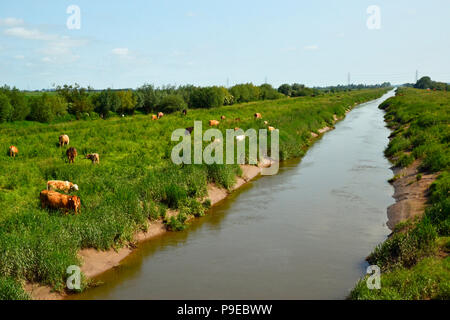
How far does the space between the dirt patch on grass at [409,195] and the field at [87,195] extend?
25.4ft

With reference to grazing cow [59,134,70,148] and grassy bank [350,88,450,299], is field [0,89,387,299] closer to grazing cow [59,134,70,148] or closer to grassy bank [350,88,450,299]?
grazing cow [59,134,70,148]

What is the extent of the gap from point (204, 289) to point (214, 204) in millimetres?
7426

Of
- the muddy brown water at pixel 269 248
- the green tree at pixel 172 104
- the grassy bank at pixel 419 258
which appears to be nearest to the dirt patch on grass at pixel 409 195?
the muddy brown water at pixel 269 248

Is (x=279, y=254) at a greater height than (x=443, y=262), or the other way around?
(x=443, y=262)

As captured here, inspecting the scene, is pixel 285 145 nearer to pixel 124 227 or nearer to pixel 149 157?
pixel 149 157

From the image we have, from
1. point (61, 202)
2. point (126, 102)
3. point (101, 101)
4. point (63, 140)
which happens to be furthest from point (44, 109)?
point (61, 202)

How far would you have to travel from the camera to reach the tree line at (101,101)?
51969mm

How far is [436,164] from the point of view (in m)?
18.8

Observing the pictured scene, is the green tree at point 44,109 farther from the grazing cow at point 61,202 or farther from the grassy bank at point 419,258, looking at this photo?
the grassy bank at point 419,258

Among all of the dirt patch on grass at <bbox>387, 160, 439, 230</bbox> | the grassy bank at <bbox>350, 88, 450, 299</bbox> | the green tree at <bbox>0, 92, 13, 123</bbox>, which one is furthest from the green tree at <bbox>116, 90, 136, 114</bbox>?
the grassy bank at <bbox>350, 88, 450, 299</bbox>

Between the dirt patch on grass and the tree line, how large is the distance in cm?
4646

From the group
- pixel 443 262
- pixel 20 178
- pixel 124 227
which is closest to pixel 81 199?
pixel 124 227

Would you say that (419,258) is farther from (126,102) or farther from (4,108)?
(126,102)

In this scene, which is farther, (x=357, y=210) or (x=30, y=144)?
(x=30, y=144)
